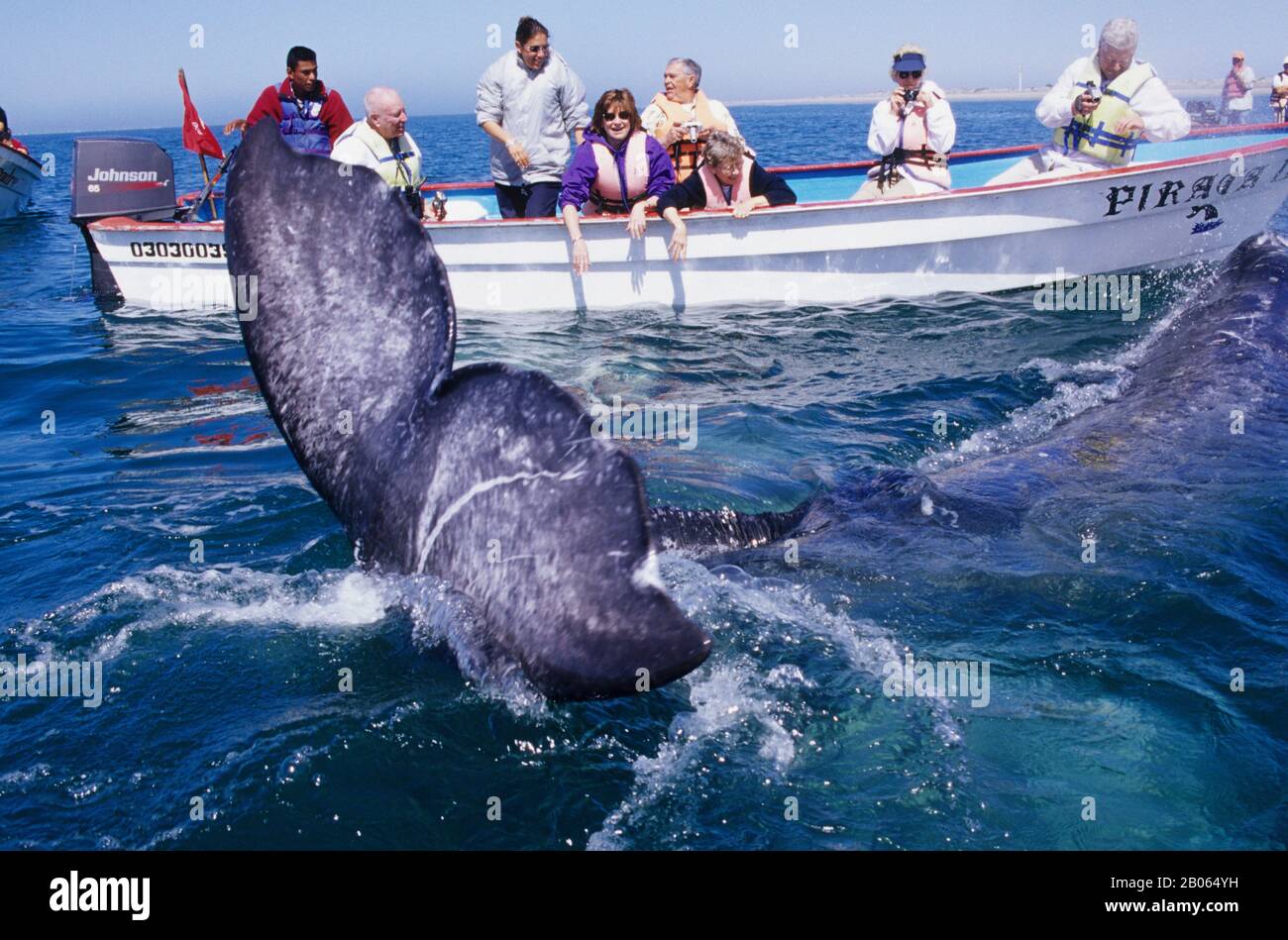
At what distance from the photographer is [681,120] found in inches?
516

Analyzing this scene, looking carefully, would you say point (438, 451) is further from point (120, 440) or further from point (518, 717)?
point (120, 440)

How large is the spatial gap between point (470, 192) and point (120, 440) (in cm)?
1020

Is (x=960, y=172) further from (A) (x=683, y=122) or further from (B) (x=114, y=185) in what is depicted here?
(B) (x=114, y=185)

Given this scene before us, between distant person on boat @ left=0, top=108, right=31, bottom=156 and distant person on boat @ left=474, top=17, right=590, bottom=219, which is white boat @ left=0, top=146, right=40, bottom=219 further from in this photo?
distant person on boat @ left=474, top=17, right=590, bottom=219

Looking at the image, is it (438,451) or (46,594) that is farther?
(46,594)

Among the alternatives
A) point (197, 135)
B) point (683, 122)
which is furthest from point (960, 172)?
point (197, 135)

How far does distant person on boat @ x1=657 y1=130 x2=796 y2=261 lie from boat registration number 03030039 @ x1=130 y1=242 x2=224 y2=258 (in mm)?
6141

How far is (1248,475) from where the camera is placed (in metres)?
6.43

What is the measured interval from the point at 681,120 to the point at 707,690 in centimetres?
1027

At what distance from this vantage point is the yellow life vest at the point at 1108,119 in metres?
12.5

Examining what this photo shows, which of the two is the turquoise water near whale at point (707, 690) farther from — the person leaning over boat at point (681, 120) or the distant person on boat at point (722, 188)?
the person leaning over boat at point (681, 120)

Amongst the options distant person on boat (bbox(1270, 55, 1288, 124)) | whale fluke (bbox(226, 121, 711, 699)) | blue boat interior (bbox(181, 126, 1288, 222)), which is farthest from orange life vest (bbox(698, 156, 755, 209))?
distant person on boat (bbox(1270, 55, 1288, 124))
